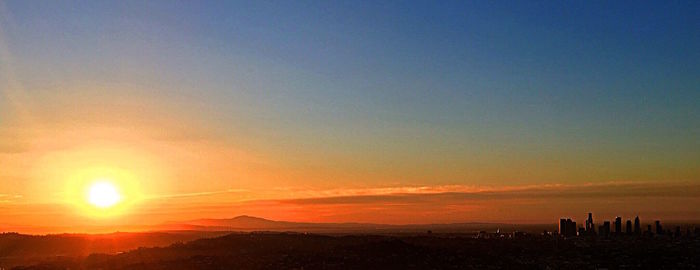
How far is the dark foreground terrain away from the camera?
4110 centimetres

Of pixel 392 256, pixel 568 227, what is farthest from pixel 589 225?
pixel 392 256

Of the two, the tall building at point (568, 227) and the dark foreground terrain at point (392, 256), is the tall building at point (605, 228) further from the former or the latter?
the dark foreground terrain at point (392, 256)

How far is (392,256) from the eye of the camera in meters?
43.8

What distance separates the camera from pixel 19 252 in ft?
242

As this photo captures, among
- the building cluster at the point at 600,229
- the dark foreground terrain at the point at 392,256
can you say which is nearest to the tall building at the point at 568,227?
the building cluster at the point at 600,229

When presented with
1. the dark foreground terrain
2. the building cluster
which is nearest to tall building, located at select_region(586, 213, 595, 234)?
the building cluster

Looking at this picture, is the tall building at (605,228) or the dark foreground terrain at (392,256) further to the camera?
the tall building at (605,228)

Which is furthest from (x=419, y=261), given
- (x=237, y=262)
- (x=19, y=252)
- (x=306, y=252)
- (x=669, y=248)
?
(x=19, y=252)

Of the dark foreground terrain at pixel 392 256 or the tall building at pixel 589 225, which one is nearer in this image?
the dark foreground terrain at pixel 392 256

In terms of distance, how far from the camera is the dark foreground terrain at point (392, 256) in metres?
41.1

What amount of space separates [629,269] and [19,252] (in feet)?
206

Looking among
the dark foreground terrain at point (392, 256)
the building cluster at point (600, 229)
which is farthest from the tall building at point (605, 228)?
the dark foreground terrain at point (392, 256)

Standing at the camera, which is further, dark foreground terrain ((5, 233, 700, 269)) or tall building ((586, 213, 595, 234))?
tall building ((586, 213, 595, 234))

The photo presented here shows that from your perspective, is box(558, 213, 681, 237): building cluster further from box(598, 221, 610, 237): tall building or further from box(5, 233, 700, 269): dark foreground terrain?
box(5, 233, 700, 269): dark foreground terrain
